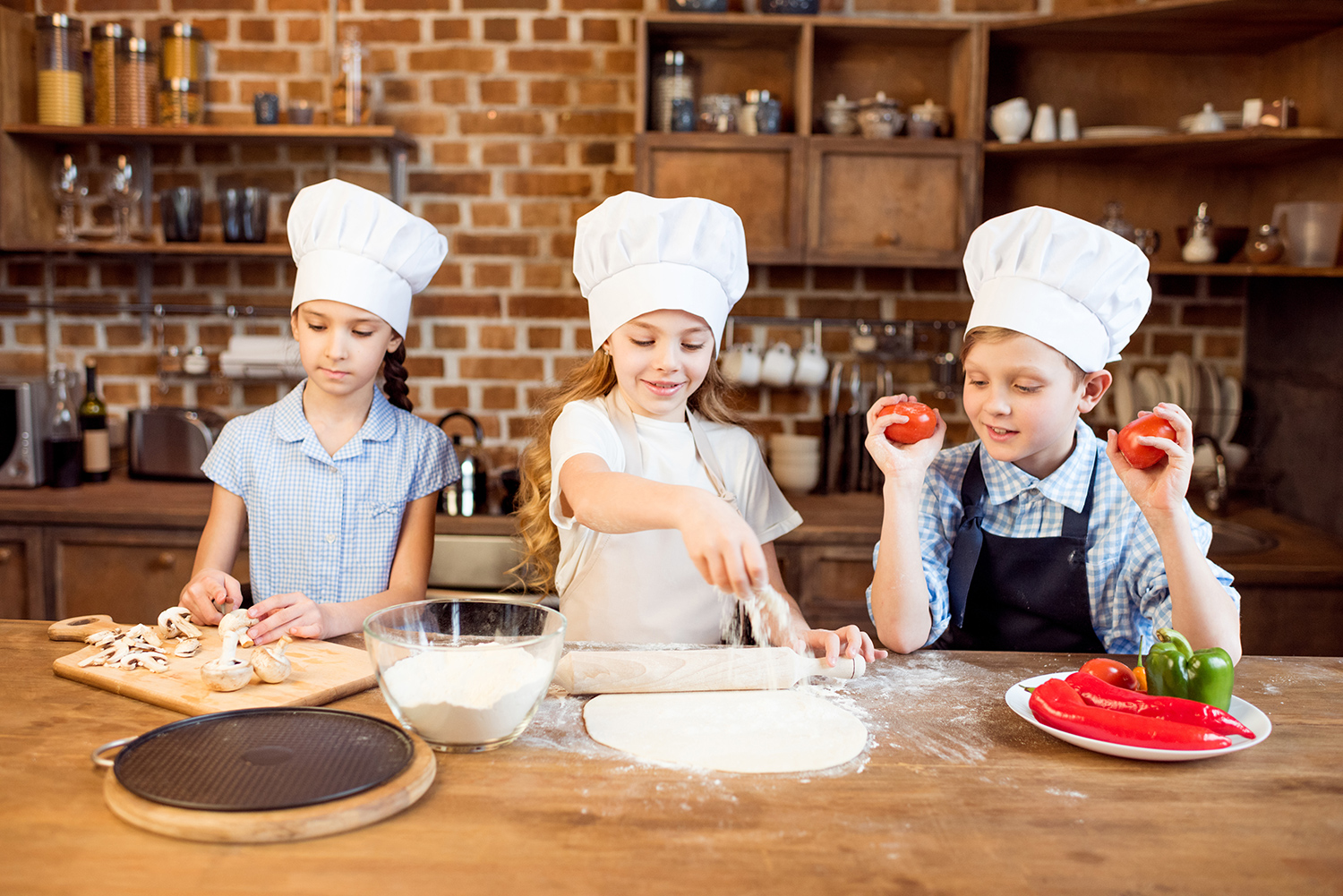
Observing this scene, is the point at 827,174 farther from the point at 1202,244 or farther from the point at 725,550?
the point at 725,550

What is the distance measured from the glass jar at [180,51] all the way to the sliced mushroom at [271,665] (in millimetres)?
2164

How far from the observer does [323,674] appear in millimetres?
1226

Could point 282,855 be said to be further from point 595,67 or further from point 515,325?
point 595,67

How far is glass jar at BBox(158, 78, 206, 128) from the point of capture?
2.79 metres

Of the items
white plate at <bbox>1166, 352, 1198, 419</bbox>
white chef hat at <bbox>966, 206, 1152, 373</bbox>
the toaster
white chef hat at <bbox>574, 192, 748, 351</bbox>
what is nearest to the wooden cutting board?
white chef hat at <bbox>574, 192, 748, 351</bbox>

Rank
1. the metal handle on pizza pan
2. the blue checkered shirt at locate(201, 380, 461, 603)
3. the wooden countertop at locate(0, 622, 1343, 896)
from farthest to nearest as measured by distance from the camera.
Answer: the blue checkered shirt at locate(201, 380, 461, 603) < the metal handle on pizza pan < the wooden countertop at locate(0, 622, 1343, 896)

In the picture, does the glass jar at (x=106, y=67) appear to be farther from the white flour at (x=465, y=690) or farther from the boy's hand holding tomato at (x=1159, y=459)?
the boy's hand holding tomato at (x=1159, y=459)

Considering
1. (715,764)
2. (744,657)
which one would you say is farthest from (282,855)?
(744,657)

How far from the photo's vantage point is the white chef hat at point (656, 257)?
1.56 meters

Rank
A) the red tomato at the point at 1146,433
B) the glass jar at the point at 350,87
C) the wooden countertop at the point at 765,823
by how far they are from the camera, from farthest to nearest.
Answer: the glass jar at the point at 350,87 → the red tomato at the point at 1146,433 → the wooden countertop at the point at 765,823

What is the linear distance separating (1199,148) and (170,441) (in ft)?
8.82

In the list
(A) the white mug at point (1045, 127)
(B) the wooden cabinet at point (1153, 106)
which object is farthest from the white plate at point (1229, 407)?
(A) the white mug at point (1045, 127)

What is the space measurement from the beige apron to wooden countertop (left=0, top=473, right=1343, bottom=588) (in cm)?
78

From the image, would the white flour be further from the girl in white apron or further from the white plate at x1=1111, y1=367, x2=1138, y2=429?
the white plate at x1=1111, y1=367, x2=1138, y2=429
